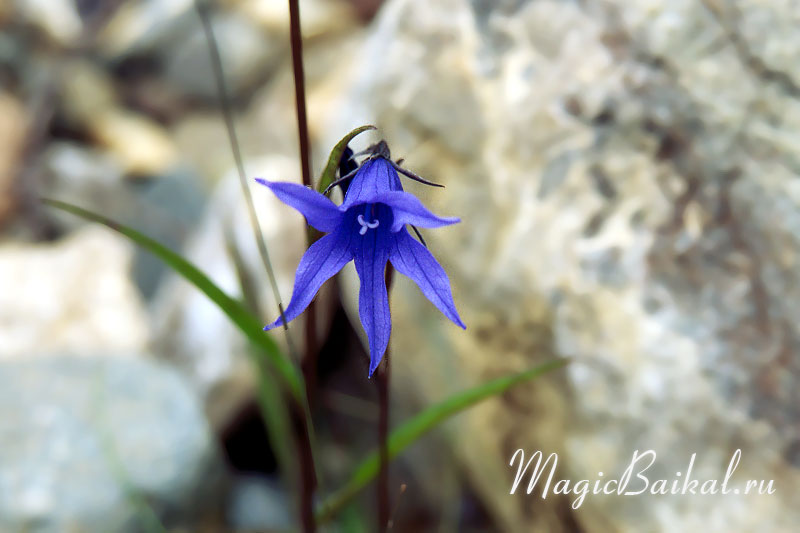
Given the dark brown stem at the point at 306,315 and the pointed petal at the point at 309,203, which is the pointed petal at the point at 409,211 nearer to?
the pointed petal at the point at 309,203

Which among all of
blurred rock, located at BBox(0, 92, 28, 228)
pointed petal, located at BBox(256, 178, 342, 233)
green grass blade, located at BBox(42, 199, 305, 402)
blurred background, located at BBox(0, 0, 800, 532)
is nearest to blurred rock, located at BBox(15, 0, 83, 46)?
blurred rock, located at BBox(0, 92, 28, 228)

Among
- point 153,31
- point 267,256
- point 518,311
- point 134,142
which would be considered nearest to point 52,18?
point 153,31

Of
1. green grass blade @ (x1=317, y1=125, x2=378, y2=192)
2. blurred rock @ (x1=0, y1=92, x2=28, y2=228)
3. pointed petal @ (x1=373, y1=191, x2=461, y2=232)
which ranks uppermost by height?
blurred rock @ (x1=0, y1=92, x2=28, y2=228)

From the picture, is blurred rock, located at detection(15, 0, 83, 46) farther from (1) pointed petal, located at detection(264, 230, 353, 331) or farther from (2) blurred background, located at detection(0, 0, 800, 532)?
(1) pointed petal, located at detection(264, 230, 353, 331)

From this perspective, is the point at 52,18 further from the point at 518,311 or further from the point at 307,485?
the point at 307,485

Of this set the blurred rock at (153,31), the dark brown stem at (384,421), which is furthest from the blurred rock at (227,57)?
the dark brown stem at (384,421)

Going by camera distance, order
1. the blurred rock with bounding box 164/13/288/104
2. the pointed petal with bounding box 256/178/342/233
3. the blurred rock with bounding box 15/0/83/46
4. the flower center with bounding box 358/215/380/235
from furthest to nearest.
Answer: the blurred rock with bounding box 164/13/288/104 < the blurred rock with bounding box 15/0/83/46 < the flower center with bounding box 358/215/380/235 < the pointed petal with bounding box 256/178/342/233

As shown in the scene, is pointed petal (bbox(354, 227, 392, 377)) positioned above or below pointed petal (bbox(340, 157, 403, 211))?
below
